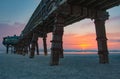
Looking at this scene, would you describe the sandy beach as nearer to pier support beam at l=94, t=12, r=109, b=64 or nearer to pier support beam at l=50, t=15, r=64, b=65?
pier support beam at l=50, t=15, r=64, b=65

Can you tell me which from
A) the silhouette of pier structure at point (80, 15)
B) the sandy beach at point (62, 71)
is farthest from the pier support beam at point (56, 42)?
the sandy beach at point (62, 71)

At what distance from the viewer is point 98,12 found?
42.9 ft

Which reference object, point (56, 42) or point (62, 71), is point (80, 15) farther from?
point (62, 71)

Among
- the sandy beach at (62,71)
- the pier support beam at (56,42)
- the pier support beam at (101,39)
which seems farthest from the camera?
the pier support beam at (101,39)

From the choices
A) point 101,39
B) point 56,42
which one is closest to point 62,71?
point 56,42

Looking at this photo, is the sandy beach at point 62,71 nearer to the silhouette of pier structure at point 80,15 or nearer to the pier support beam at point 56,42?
the pier support beam at point 56,42

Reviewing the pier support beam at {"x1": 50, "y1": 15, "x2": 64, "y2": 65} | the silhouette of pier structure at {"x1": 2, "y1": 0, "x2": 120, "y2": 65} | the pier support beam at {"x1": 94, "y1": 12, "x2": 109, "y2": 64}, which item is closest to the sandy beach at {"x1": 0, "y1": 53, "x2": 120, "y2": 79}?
the pier support beam at {"x1": 50, "y1": 15, "x2": 64, "y2": 65}

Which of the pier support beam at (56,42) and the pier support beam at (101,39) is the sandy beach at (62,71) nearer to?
the pier support beam at (56,42)

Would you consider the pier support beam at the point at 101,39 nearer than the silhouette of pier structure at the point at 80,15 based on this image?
No

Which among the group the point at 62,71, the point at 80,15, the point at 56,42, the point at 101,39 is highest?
the point at 80,15

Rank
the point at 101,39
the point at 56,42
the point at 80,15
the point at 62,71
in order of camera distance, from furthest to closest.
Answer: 1. the point at 80,15
2. the point at 101,39
3. the point at 56,42
4. the point at 62,71

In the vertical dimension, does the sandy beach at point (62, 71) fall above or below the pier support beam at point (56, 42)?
below

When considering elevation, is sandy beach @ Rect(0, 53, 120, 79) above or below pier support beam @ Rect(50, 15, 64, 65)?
below

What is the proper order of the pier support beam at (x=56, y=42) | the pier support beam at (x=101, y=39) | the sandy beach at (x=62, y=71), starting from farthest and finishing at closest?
the pier support beam at (x=101, y=39)
the pier support beam at (x=56, y=42)
the sandy beach at (x=62, y=71)
